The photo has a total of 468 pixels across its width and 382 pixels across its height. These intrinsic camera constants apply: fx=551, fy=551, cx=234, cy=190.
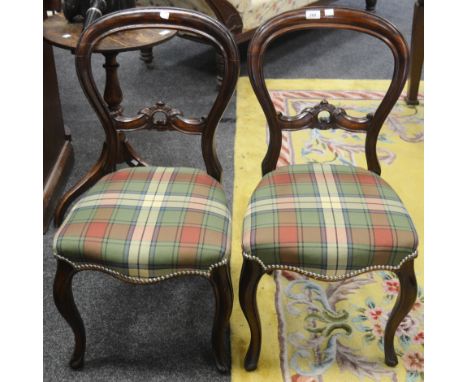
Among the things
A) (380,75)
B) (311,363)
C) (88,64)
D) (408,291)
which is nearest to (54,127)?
(88,64)

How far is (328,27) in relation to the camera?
1443 millimetres

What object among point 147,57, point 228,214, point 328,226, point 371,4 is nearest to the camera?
point 328,226

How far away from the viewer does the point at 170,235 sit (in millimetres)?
1279

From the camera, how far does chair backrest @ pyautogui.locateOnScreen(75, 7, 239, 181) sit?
55.2 inches

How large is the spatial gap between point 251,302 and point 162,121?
1.79ft

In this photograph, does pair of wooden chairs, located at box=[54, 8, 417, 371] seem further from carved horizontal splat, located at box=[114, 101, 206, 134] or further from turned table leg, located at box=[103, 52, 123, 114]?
turned table leg, located at box=[103, 52, 123, 114]

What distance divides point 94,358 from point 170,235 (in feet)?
1.60

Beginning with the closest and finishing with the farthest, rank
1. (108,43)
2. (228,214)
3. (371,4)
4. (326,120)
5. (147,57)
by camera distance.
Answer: (228,214) < (326,120) < (108,43) < (147,57) < (371,4)

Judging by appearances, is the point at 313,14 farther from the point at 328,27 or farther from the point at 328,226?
Answer: the point at 328,226

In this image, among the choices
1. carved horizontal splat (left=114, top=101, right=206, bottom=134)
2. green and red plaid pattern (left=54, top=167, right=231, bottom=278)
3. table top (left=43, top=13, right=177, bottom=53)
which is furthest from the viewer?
table top (left=43, top=13, right=177, bottom=53)

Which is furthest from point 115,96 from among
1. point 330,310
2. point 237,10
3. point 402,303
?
point 402,303

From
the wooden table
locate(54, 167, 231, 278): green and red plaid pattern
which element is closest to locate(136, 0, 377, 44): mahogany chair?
the wooden table

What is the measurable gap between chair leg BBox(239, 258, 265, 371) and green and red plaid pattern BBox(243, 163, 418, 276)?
0.17 feet

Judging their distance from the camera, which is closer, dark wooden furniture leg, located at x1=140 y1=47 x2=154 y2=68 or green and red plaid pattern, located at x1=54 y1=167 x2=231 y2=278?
green and red plaid pattern, located at x1=54 y1=167 x2=231 y2=278
